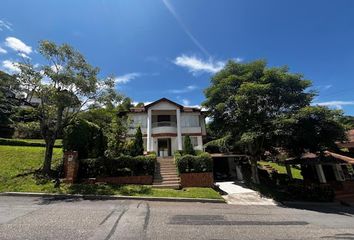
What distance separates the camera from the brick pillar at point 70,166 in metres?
14.3

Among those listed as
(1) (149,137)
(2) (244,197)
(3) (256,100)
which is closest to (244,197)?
(2) (244,197)

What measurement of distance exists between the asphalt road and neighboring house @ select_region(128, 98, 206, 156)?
1617 centimetres

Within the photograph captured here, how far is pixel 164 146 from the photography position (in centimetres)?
2831

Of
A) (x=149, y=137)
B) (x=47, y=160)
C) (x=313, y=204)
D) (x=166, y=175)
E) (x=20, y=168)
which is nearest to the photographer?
(x=313, y=204)

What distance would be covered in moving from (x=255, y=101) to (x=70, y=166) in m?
14.4

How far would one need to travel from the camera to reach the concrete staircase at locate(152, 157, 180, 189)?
52.6 feet

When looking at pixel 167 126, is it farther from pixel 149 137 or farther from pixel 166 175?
pixel 166 175

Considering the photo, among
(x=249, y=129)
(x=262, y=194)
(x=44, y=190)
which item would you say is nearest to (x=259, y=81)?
(x=249, y=129)

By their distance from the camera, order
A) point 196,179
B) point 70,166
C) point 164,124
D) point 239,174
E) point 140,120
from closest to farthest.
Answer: point 70,166 < point 196,179 < point 239,174 < point 140,120 < point 164,124

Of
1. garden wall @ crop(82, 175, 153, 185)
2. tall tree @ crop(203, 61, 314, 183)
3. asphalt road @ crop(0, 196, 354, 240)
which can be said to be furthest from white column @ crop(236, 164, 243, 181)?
asphalt road @ crop(0, 196, 354, 240)

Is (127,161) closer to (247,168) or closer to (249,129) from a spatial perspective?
(249,129)

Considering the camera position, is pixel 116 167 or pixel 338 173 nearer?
pixel 116 167

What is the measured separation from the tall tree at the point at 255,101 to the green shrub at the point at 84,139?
10256 mm

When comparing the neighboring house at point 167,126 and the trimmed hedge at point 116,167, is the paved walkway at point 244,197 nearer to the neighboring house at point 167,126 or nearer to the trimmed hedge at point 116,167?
the trimmed hedge at point 116,167
